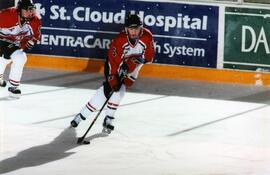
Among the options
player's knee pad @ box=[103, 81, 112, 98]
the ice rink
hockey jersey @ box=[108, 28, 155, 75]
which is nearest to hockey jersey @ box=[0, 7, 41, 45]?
the ice rink

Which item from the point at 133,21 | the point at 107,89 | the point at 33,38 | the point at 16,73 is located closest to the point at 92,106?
the point at 107,89

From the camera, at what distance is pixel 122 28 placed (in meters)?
11.0

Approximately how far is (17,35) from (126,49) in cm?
256

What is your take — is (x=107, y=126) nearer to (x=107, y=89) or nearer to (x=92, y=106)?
(x=92, y=106)

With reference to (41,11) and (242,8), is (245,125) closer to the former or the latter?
(242,8)

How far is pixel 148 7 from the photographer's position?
10875 millimetres

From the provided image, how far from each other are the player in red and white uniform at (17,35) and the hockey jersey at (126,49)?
2143mm

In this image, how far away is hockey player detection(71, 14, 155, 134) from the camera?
712 cm

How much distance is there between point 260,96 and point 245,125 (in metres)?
1.91

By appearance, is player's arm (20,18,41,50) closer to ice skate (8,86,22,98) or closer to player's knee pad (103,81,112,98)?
ice skate (8,86,22,98)

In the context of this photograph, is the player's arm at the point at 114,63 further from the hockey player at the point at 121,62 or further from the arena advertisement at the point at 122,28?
the arena advertisement at the point at 122,28

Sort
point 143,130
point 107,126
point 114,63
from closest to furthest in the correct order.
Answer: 1. point 114,63
2. point 107,126
3. point 143,130

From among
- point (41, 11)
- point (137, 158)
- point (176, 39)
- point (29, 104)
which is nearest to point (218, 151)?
point (137, 158)

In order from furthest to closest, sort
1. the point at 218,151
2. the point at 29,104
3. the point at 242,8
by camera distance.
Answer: the point at 242,8 → the point at 29,104 → the point at 218,151
